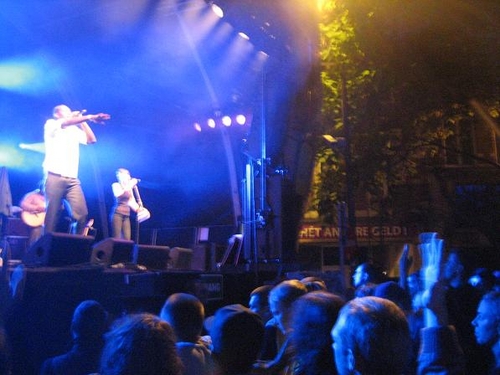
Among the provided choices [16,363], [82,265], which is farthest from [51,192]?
[16,363]

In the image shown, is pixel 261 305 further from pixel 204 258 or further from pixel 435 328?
pixel 204 258

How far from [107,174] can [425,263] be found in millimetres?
10803

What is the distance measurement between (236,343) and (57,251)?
4.30 metres

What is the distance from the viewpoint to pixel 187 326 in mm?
2936

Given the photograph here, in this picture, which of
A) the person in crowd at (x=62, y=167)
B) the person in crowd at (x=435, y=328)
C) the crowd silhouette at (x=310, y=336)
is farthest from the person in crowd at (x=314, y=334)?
the person in crowd at (x=62, y=167)

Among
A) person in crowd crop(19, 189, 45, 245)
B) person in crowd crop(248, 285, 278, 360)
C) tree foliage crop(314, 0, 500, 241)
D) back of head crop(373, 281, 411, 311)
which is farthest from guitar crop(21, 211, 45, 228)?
back of head crop(373, 281, 411, 311)

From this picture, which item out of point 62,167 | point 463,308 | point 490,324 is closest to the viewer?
point 490,324

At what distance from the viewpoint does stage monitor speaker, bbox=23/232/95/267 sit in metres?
6.01

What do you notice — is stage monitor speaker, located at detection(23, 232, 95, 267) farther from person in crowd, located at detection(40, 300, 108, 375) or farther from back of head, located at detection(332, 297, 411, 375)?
back of head, located at detection(332, 297, 411, 375)

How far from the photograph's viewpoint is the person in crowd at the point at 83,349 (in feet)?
10.2

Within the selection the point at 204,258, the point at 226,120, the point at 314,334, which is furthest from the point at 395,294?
the point at 226,120

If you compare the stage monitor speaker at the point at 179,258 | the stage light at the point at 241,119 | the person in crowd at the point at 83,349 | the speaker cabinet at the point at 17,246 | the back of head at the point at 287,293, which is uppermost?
the stage light at the point at 241,119

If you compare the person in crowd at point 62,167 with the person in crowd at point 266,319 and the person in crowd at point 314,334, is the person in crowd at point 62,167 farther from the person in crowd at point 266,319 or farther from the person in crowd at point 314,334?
the person in crowd at point 314,334

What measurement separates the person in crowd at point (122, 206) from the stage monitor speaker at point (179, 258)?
47.6 inches
